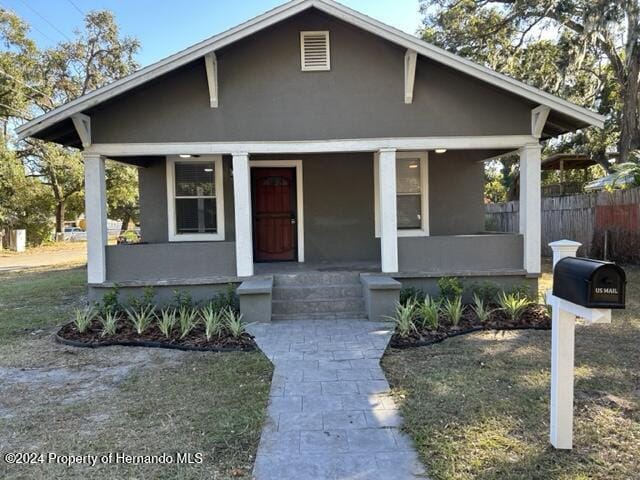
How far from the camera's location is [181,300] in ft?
22.7

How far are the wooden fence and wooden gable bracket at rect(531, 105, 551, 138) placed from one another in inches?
229

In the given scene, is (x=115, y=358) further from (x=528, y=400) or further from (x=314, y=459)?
(x=528, y=400)

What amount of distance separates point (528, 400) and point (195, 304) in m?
5.08

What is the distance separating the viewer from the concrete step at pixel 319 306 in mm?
6938

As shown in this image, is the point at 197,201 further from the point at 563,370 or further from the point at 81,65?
the point at 81,65

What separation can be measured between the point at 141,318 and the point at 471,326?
454cm

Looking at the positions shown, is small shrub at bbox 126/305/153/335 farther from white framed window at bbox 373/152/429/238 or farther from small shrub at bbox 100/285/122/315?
white framed window at bbox 373/152/429/238

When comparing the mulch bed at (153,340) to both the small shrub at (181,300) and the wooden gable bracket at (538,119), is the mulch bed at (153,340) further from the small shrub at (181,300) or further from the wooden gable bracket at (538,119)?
the wooden gable bracket at (538,119)

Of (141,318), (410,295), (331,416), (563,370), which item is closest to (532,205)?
(410,295)

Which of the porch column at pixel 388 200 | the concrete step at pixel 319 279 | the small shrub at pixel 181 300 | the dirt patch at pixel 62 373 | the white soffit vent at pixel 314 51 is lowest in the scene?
the dirt patch at pixel 62 373

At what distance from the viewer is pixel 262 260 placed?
9.20m

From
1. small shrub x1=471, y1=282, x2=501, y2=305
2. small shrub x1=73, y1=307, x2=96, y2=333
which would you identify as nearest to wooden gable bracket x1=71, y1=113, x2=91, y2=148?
small shrub x1=73, y1=307, x2=96, y2=333

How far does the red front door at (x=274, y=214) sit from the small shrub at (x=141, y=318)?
2858 mm

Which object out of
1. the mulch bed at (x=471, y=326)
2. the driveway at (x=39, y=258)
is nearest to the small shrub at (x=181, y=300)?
the mulch bed at (x=471, y=326)
